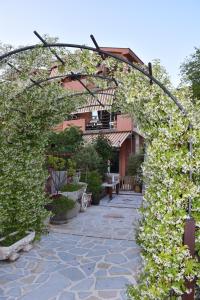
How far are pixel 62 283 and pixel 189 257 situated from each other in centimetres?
391

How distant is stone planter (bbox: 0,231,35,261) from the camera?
7.80 m

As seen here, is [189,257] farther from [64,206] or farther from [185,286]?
[64,206]

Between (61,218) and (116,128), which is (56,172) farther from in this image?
(116,128)

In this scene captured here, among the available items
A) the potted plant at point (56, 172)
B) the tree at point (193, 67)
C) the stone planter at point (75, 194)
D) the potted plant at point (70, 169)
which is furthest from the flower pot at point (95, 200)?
the tree at point (193, 67)

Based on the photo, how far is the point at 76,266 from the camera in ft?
26.4

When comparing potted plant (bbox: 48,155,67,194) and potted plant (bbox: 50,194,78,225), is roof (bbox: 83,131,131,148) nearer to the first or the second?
potted plant (bbox: 48,155,67,194)

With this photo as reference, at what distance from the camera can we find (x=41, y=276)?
7.34m

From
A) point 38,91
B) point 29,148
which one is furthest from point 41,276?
point 38,91

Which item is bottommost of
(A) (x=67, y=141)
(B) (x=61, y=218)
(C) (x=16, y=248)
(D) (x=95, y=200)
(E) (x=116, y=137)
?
(C) (x=16, y=248)

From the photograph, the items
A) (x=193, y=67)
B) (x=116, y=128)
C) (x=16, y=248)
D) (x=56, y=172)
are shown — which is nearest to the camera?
(x=16, y=248)

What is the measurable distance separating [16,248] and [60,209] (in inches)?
169

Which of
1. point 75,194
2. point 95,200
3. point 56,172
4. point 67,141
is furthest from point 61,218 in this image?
point 67,141

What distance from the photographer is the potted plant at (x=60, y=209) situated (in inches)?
490

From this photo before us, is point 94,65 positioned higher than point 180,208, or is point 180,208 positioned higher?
point 94,65
